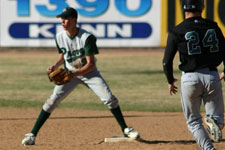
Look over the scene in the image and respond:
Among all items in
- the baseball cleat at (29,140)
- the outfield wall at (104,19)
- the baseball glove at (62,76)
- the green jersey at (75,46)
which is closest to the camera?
the baseball glove at (62,76)

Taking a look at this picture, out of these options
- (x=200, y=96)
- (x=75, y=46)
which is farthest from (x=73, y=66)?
(x=200, y=96)

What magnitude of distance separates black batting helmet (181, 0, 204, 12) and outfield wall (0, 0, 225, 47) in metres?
14.9

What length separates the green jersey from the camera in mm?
6895

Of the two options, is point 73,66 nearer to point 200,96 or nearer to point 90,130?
point 90,130

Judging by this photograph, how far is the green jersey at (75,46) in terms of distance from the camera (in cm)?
689

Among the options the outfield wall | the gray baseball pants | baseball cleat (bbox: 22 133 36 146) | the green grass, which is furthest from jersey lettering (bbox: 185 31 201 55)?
the outfield wall

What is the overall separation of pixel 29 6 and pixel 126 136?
14.0 meters

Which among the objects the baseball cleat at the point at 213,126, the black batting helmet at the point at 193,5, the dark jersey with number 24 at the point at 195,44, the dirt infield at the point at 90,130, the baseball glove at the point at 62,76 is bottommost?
the dirt infield at the point at 90,130

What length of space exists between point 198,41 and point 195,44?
0.04 m

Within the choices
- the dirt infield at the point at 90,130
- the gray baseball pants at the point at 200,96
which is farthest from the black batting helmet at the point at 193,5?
the dirt infield at the point at 90,130

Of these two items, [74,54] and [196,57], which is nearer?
[196,57]

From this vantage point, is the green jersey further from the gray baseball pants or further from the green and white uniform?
the gray baseball pants

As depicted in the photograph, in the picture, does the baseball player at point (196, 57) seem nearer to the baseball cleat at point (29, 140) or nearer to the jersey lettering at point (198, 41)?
the jersey lettering at point (198, 41)

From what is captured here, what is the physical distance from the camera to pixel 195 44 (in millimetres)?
5402
